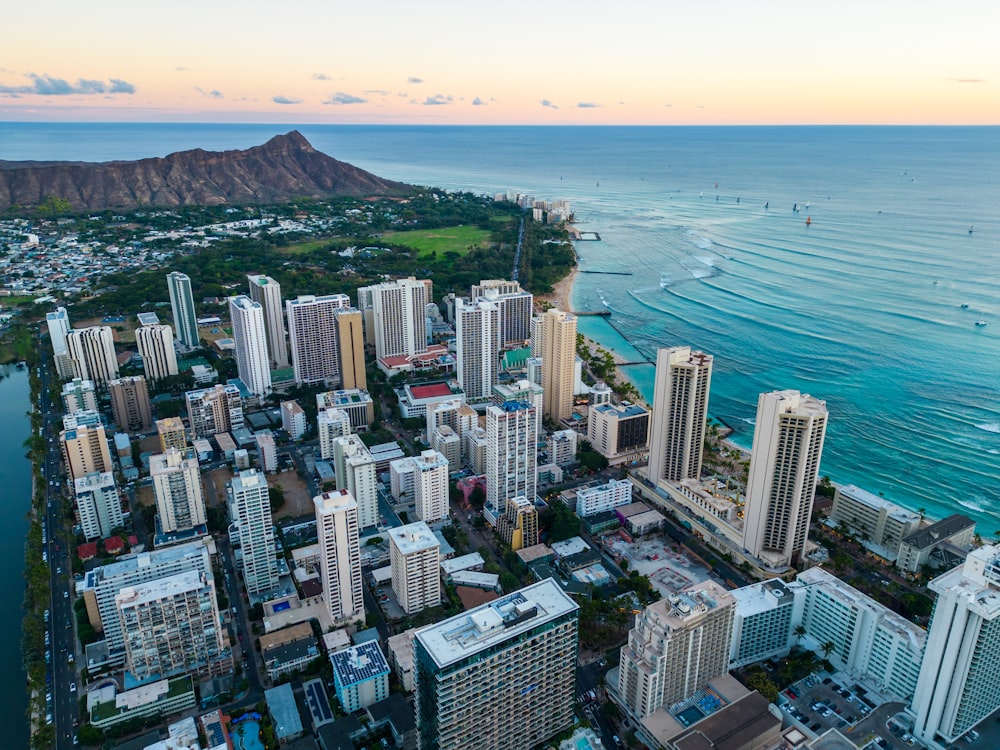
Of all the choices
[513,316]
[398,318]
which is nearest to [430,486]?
[398,318]

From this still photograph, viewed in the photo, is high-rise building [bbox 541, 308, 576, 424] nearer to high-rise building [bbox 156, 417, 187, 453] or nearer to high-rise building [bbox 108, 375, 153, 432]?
high-rise building [bbox 156, 417, 187, 453]

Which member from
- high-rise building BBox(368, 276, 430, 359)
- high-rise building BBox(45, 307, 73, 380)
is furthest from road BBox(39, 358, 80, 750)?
high-rise building BBox(368, 276, 430, 359)

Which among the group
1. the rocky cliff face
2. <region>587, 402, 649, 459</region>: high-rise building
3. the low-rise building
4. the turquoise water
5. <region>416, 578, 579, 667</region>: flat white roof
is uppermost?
the rocky cliff face

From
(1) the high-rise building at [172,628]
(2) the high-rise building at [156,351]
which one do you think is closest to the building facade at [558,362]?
(1) the high-rise building at [172,628]

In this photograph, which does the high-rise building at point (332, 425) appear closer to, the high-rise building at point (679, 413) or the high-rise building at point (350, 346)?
Answer: the high-rise building at point (350, 346)

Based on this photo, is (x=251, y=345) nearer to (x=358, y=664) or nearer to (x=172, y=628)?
(x=172, y=628)

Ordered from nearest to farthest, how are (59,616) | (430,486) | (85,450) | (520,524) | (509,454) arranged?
(59,616), (520,524), (430,486), (509,454), (85,450)
